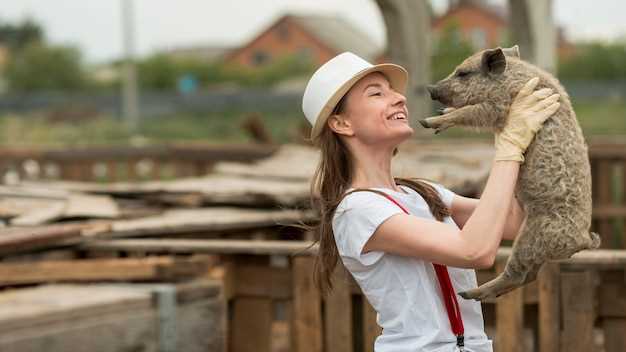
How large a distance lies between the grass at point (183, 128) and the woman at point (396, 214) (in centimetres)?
2588

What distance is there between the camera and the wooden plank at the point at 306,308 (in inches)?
199

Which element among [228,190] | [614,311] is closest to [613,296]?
[614,311]

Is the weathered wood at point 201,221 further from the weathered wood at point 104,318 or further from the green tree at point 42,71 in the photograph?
the green tree at point 42,71

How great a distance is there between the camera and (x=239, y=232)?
6.77 metres

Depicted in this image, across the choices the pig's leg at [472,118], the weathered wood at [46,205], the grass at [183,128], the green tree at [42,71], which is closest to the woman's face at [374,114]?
the pig's leg at [472,118]

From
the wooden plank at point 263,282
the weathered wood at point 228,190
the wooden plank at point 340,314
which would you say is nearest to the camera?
the wooden plank at point 340,314

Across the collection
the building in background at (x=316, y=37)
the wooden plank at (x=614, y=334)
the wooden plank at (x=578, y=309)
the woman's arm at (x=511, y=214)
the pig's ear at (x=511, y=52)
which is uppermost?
the building in background at (x=316, y=37)

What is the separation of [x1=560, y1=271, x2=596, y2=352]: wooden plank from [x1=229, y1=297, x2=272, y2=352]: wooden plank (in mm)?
1327

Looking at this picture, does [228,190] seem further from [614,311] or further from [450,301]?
[450,301]

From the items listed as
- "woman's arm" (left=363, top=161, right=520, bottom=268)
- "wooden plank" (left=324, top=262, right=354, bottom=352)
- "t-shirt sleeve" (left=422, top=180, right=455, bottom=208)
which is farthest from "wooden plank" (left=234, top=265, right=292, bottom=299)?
"woman's arm" (left=363, top=161, right=520, bottom=268)

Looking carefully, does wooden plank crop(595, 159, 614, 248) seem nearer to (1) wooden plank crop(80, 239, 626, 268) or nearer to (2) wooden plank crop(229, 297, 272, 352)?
(1) wooden plank crop(80, 239, 626, 268)

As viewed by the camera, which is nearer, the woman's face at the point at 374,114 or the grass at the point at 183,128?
the woman's face at the point at 374,114

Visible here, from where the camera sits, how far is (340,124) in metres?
3.44

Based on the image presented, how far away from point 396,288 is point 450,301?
0.16 metres
